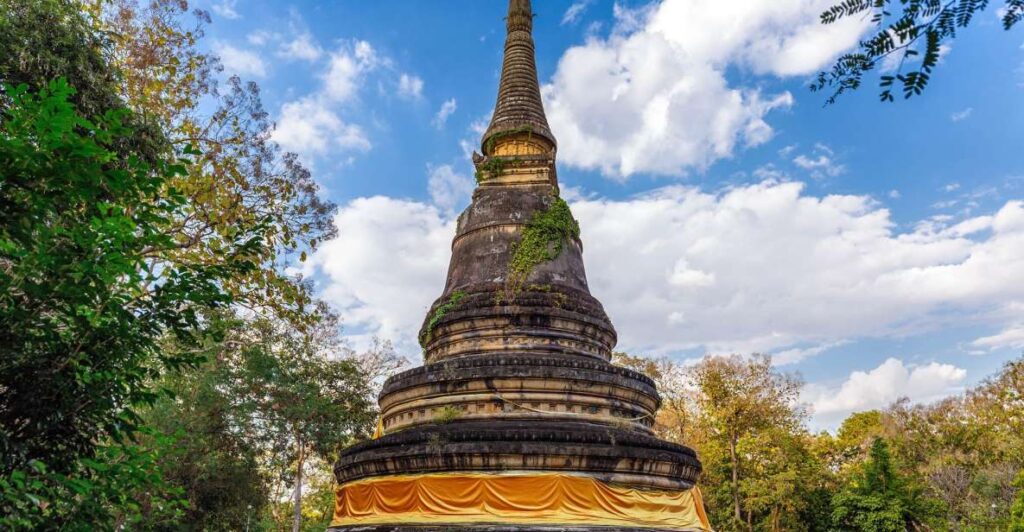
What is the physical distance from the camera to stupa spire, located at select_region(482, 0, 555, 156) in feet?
59.9

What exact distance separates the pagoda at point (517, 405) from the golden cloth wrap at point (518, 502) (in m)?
0.02

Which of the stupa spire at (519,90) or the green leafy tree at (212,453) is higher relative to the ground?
the stupa spire at (519,90)

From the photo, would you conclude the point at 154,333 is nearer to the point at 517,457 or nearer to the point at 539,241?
the point at 517,457

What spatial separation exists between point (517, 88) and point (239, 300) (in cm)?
1147

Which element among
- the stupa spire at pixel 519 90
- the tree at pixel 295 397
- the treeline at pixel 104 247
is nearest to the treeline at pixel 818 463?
the tree at pixel 295 397

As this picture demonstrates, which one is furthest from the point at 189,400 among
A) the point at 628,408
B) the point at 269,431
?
the point at 628,408

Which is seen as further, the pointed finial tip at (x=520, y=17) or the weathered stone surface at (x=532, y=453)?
the pointed finial tip at (x=520, y=17)

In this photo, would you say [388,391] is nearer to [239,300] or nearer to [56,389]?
[239,300]

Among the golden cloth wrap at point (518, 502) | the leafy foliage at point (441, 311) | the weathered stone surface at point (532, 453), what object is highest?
the leafy foliage at point (441, 311)

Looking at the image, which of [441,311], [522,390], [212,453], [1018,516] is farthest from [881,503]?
[212,453]

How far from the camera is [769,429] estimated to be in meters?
31.1

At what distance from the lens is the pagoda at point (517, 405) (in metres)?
11.3

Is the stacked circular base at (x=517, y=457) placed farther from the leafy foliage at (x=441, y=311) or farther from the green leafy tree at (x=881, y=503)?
the green leafy tree at (x=881, y=503)

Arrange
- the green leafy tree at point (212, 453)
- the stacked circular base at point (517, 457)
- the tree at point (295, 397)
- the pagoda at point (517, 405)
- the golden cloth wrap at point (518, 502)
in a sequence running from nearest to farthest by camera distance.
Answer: the golden cloth wrap at point (518, 502) < the stacked circular base at point (517, 457) < the pagoda at point (517, 405) < the green leafy tree at point (212, 453) < the tree at point (295, 397)
